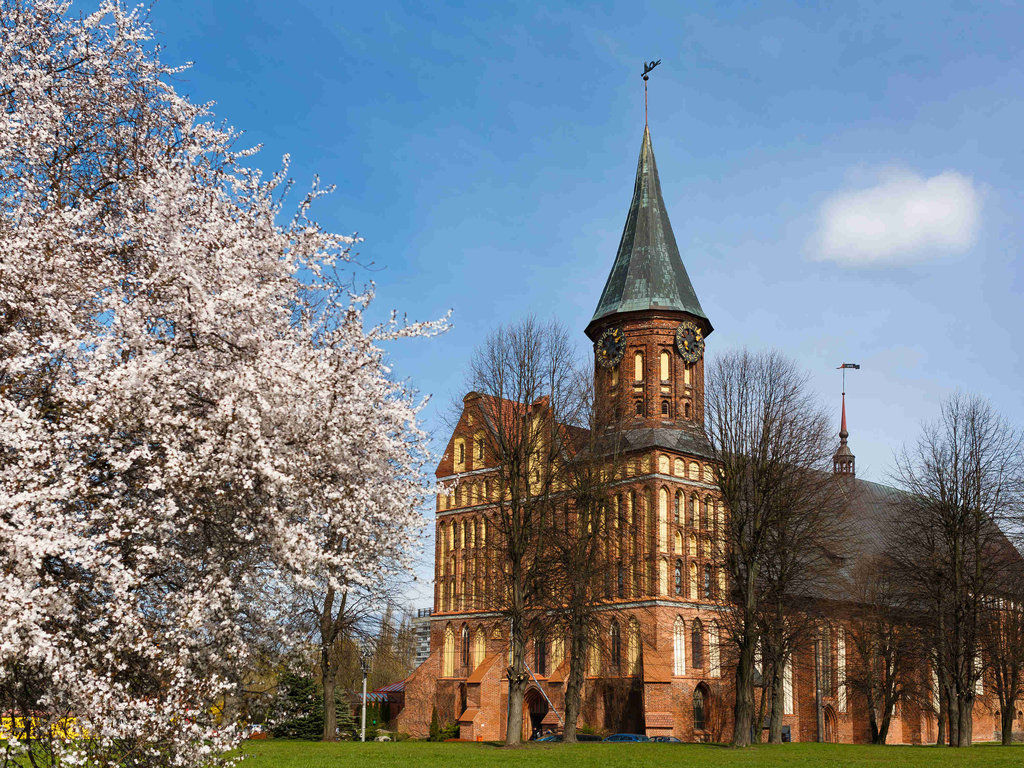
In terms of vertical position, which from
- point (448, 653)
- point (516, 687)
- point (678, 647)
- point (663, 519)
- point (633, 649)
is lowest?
point (448, 653)

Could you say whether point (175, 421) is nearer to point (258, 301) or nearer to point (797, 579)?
point (258, 301)

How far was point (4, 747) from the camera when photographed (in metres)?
10.1

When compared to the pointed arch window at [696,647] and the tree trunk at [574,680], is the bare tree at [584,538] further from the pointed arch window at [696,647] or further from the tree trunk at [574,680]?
the pointed arch window at [696,647]

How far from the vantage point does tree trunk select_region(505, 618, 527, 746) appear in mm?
33375

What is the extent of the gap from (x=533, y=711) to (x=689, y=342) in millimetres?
20820

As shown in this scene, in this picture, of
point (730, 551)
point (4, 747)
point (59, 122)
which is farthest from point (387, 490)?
point (730, 551)

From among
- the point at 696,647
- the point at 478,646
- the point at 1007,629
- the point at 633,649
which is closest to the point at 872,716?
the point at 1007,629

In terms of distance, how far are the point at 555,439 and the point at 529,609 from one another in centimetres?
655

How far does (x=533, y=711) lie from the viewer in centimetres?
5081

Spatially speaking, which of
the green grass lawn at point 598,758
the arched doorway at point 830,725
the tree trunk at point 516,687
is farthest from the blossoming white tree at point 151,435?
the arched doorway at point 830,725

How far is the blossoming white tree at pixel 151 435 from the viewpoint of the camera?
952 centimetres

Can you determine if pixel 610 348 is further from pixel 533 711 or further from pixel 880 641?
pixel 880 641

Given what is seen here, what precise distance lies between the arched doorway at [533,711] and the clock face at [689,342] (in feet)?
62.3

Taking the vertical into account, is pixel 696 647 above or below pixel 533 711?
above
